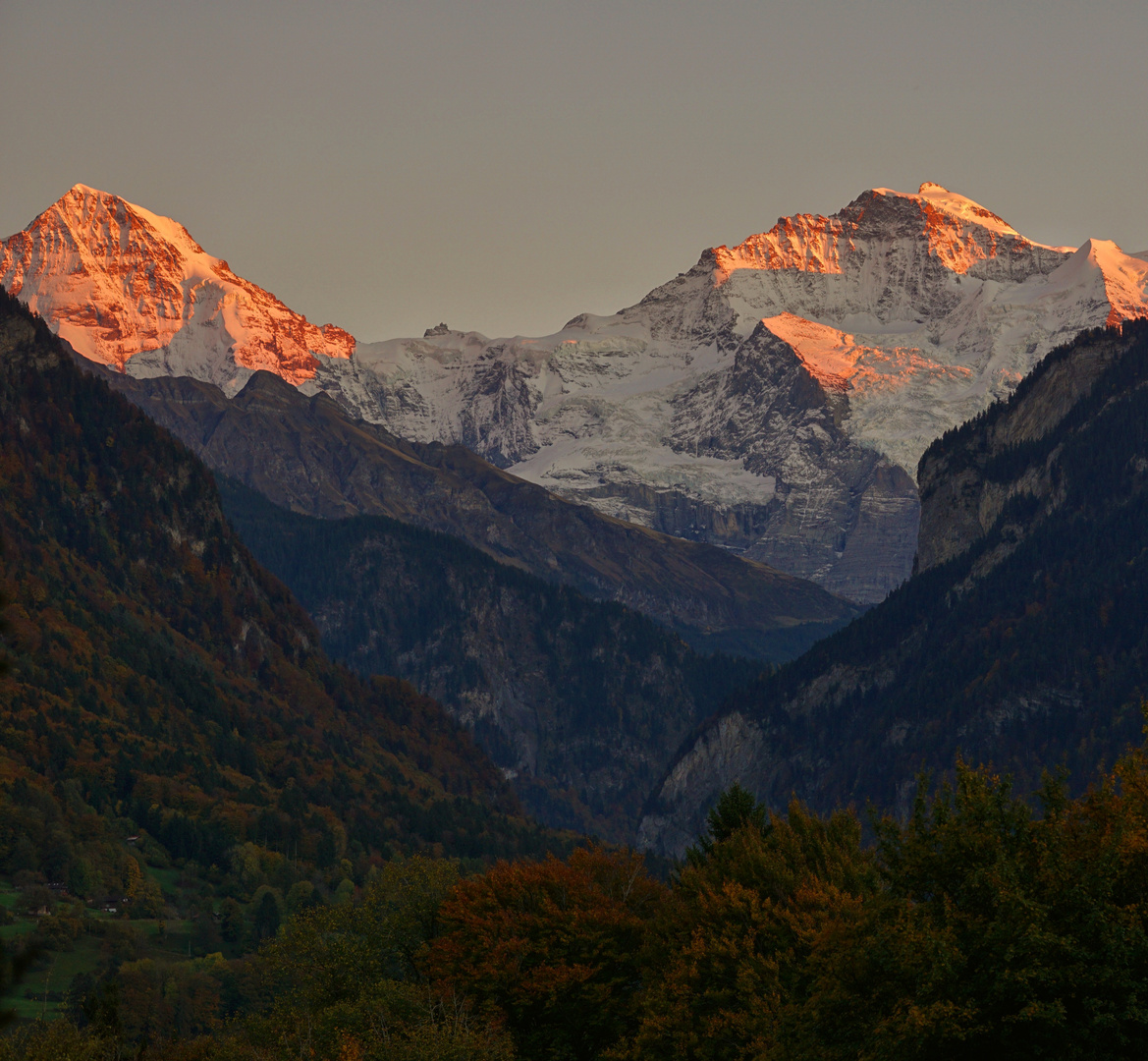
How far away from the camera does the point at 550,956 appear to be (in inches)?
4045

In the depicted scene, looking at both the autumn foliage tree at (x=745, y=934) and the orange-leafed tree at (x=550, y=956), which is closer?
the autumn foliage tree at (x=745, y=934)

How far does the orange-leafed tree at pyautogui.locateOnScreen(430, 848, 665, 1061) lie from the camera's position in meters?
101

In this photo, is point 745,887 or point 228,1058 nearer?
point 745,887

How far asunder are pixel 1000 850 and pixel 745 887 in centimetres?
3443

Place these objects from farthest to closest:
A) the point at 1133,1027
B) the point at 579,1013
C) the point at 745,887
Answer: the point at 579,1013
the point at 745,887
the point at 1133,1027

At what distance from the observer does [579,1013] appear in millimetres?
101625

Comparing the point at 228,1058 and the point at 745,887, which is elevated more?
the point at 745,887

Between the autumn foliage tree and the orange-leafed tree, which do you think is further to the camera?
the orange-leafed tree

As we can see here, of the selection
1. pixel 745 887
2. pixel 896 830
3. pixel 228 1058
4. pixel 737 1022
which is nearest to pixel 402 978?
pixel 228 1058

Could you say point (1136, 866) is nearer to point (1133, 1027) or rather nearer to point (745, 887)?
point (1133, 1027)

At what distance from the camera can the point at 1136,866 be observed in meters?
59.7

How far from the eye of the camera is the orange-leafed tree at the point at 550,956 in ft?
331

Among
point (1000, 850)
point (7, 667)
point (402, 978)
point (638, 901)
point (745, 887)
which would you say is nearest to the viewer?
point (7, 667)

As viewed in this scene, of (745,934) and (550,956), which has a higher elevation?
(745,934)
